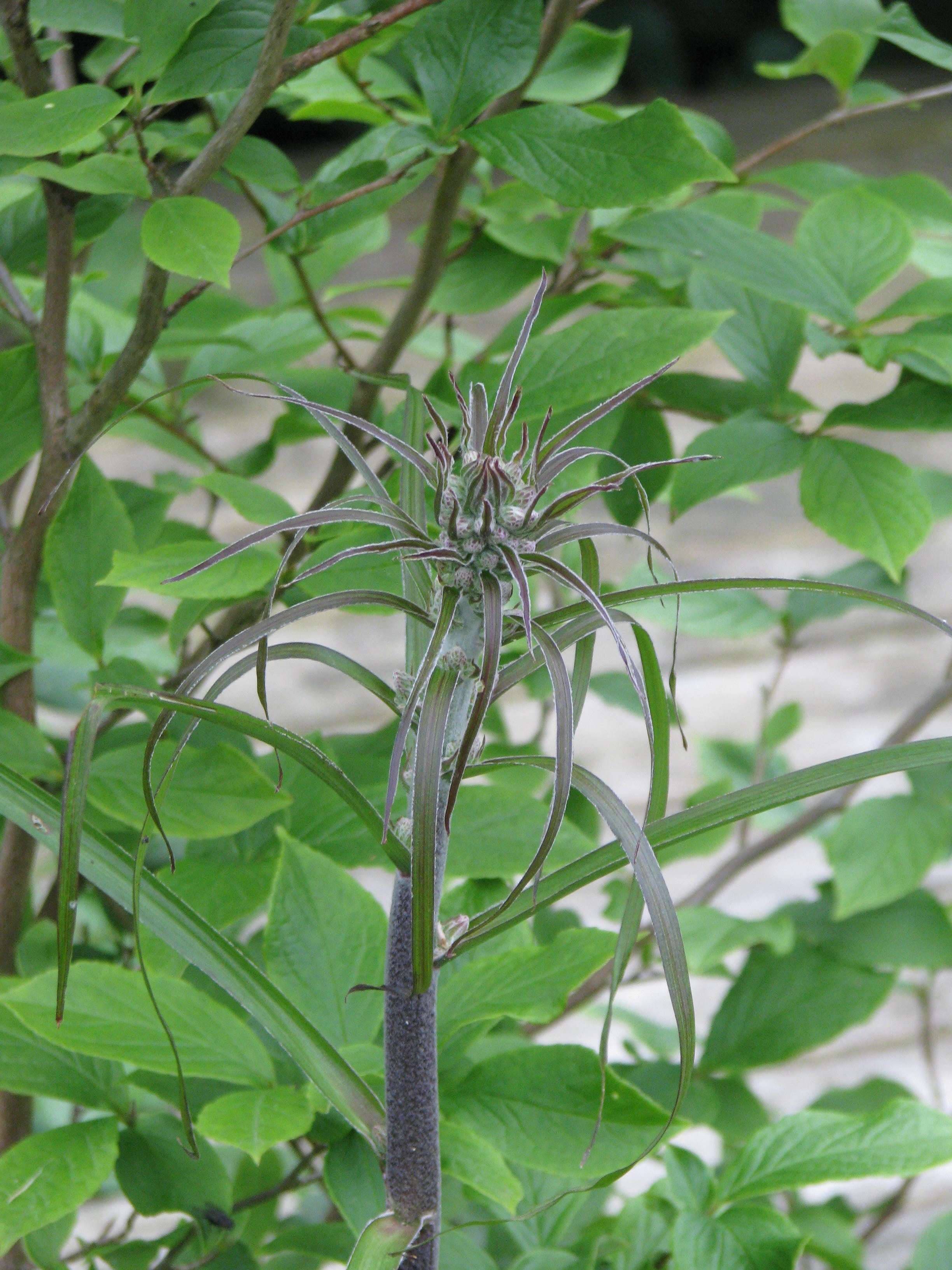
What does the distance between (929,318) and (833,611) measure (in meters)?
0.12

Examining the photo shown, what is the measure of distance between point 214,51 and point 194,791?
6.2 inches

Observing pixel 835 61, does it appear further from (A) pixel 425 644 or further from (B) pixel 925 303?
(A) pixel 425 644

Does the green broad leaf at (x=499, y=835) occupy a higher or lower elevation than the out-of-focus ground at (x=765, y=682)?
higher

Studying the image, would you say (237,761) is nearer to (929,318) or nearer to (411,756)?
(411,756)

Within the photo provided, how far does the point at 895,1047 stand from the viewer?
0.75 m

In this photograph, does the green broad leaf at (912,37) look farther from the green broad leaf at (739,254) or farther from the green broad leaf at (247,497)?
the green broad leaf at (247,497)

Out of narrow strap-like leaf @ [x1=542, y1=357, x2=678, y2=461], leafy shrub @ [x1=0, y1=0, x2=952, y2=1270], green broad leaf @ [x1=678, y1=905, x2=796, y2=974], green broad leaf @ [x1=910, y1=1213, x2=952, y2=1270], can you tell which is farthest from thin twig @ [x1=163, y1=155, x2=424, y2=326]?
green broad leaf @ [x1=910, y1=1213, x2=952, y2=1270]

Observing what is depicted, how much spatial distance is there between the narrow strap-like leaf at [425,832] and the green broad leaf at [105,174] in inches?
5.8

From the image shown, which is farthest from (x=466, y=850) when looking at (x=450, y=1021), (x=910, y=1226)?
(x=910, y=1226)

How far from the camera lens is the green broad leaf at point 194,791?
25cm

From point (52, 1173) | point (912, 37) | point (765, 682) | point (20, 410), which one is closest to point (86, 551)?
point (20, 410)

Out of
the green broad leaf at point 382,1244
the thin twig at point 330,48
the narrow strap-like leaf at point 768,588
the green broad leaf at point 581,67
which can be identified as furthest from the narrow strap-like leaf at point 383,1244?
the green broad leaf at point 581,67

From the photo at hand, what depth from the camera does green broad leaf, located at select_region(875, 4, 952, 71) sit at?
28 centimetres

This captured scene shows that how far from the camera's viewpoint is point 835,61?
1.21 feet
